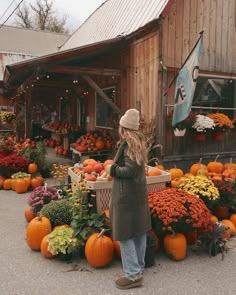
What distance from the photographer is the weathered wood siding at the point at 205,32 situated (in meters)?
7.23

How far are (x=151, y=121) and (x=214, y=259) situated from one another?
13.0ft

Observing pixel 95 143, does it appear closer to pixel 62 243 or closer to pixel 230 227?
pixel 230 227

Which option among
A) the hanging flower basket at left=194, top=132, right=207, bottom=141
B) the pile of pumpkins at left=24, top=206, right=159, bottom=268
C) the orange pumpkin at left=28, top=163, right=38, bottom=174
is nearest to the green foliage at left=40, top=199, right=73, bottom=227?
the pile of pumpkins at left=24, top=206, right=159, bottom=268

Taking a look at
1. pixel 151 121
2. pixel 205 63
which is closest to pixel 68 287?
pixel 151 121

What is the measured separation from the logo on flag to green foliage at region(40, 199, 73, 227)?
287cm

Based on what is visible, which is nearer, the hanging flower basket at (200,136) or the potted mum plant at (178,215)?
the potted mum plant at (178,215)

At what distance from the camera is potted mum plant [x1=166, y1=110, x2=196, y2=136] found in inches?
269

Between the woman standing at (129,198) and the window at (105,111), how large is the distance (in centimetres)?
595

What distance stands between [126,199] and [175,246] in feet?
3.70

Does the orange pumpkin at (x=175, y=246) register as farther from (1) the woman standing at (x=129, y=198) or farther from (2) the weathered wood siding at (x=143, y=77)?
(2) the weathered wood siding at (x=143, y=77)

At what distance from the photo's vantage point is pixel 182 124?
6895 mm

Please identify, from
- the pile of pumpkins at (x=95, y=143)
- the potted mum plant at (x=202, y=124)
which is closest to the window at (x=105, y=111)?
the pile of pumpkins at (x=95, y=143)

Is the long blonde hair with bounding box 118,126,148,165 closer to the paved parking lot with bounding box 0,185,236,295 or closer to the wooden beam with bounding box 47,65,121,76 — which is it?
the paved parking lot with bounding box 0,185,236,295

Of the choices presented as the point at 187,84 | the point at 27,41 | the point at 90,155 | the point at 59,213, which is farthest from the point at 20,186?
the point at 27,41
